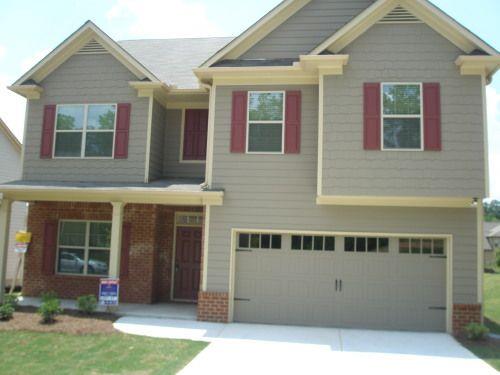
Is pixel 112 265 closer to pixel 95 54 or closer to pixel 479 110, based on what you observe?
pixel 95 54

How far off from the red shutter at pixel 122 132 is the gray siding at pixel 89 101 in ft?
0.37

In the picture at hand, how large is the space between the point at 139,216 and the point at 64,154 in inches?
107

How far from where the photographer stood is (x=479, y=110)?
35.7ft

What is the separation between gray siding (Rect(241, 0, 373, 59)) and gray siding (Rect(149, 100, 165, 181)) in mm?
3046

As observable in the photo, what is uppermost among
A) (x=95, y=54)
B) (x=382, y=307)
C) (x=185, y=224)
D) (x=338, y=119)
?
(x=95, y=54)

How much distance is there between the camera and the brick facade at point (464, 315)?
35.9 feet

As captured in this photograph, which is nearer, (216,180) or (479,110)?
(479,110)

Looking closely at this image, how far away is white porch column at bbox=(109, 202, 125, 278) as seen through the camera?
12344 mm

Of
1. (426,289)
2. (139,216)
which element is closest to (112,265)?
(139,216)

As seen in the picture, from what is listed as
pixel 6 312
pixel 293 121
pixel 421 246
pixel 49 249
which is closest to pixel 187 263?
pixel 49 249

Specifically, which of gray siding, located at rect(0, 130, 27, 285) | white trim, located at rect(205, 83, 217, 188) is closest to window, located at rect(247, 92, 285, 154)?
white trim, located at rect(205, 83, 217, 188)

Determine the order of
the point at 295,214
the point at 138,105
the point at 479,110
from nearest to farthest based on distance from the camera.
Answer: the point at 479,110 < the point at 295,214 < the point at 138,105

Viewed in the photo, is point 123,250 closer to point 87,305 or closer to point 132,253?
point 132,253

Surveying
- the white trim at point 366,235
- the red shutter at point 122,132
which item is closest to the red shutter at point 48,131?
the red shutter at point 122,132
